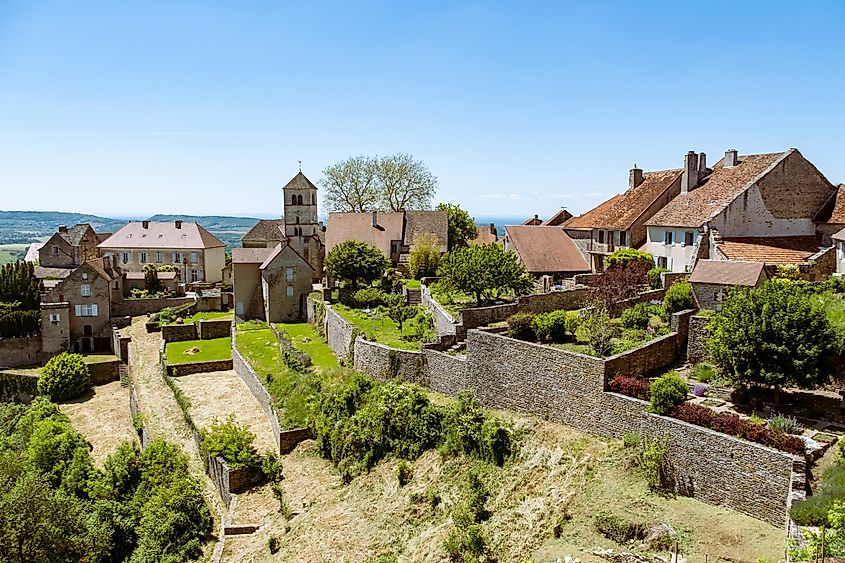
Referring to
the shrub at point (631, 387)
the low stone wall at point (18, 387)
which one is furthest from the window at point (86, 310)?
the shrub at point (631, 387)

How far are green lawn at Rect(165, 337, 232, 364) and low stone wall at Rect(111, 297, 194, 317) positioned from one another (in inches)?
449

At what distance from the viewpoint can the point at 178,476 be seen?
95.8ft

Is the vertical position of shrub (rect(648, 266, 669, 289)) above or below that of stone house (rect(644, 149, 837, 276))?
below

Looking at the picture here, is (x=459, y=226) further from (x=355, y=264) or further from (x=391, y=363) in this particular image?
(x=391, y=363)

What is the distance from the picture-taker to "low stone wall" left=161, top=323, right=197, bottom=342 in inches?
1877

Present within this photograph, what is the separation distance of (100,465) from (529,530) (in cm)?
2412

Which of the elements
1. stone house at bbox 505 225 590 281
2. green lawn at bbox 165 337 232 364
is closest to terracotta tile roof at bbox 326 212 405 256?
stone house at bbox 505 225 590 281

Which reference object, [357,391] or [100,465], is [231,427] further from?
[100,465]

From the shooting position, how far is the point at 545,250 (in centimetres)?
4544

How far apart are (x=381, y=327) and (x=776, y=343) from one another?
21.0m

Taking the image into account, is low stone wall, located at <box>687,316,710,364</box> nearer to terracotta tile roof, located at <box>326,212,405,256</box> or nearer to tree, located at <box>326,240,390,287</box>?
tree, located at <box>326,240,390,287</box>

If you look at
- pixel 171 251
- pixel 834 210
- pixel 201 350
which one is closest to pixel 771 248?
pixel 834 210

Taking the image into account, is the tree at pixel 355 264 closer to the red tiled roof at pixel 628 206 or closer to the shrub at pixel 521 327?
the red tiled roof at pixel 628 206

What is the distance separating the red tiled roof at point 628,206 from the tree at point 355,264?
45.4 feet
